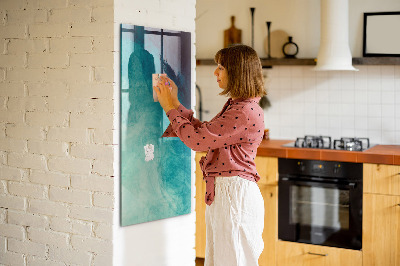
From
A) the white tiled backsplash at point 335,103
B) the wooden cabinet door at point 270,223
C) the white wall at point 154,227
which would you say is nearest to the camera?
the white wall at point 154,227

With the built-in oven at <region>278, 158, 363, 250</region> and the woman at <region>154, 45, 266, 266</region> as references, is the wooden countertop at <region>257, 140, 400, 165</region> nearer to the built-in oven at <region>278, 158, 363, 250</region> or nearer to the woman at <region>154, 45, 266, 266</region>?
the built-in oven at <region>278, 158, 363, 250</region>

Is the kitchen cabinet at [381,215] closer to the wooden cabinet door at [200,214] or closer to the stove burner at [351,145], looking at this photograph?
the stove burner at [351,145]

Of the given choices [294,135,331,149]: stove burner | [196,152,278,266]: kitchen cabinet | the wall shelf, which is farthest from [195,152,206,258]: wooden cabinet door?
the wall shelf

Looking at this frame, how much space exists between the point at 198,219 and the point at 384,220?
4.66ft

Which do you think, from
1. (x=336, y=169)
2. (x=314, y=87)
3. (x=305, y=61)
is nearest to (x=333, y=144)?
(x=336, y=169)

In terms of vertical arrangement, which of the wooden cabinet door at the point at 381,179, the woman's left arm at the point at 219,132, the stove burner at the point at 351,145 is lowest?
the wooden cabinet door at the point at 381,179

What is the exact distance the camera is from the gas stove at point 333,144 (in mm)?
4082

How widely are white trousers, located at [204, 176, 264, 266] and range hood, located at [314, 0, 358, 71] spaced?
188 cm

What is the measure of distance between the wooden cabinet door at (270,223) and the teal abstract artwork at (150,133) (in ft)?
4.15

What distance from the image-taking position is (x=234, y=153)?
263cm

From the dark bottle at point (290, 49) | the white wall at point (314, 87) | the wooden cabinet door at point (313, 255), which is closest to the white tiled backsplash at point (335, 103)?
the white wall at point (314, 87)

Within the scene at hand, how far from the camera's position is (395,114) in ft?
14.4

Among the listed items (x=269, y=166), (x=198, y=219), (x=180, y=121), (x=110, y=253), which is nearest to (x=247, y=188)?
(x=180, y=121)

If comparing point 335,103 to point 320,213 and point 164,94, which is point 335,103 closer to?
point 320,213
